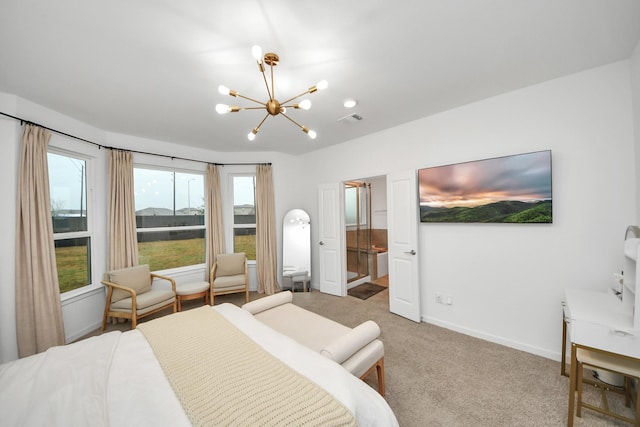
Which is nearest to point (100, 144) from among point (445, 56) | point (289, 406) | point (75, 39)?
point (75, 39)

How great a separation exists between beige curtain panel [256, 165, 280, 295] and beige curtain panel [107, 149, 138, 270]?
1875mm

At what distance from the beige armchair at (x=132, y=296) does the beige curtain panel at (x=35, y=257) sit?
0.46 metres

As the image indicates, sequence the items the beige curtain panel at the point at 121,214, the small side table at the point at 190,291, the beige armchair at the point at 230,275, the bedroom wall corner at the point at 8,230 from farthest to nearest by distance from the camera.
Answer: the beige armchair at the point at 230,275
the small side table at the point at 190,291
the beige curtain panel at the point at 121,214
the bedroom wall corner at the point at 8,230

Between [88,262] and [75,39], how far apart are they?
2.79 metres

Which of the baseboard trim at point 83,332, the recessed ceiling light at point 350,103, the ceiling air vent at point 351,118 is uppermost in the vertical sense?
the ceiling air vent at point 351,118

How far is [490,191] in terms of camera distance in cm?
256

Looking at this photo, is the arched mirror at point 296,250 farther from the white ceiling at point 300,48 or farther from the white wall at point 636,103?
the white wall at point 636,103

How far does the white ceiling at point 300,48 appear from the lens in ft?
4.75

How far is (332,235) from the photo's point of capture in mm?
4281

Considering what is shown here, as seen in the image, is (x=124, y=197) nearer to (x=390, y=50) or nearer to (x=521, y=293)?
(x=390, y=50)

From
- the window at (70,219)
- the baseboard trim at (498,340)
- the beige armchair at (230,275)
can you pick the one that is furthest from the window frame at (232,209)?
the baseboard trim at (498,340)

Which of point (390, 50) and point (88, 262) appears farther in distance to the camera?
point (88, 262)

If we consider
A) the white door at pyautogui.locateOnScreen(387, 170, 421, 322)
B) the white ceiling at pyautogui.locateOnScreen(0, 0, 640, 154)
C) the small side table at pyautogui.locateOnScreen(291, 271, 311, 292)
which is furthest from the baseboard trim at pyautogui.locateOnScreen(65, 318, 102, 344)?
the white door at pyautogui.locateOnScreen(387, 170, 421, 322)

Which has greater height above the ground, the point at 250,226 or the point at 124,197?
the point at 124,197
